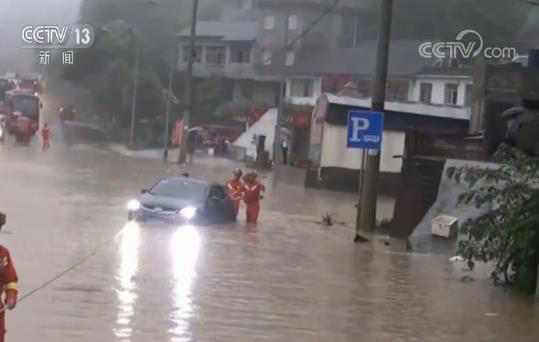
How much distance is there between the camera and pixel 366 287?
13.4 meters

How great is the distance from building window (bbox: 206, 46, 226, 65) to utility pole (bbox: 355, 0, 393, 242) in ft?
223

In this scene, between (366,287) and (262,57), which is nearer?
(366,287)

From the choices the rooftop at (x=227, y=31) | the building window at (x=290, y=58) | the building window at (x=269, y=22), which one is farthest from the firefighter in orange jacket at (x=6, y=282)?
the building window at (x=269, y=22)

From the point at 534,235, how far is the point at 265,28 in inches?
3039

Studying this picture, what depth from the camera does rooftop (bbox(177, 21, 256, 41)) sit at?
292ft

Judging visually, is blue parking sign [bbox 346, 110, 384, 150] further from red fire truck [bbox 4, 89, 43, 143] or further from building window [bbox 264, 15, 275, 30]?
building window [bbox 264, 15, 275, 30]

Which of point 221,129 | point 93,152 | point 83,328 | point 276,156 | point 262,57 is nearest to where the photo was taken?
point 83,328

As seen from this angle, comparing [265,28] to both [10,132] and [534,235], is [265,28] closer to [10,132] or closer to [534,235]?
[10,132]

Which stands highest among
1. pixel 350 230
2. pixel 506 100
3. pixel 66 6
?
pixel 66 6

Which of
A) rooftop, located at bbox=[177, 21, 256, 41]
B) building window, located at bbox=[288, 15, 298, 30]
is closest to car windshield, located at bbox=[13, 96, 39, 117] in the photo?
rooftop, located at bbox=[177, 21, 256, 41]

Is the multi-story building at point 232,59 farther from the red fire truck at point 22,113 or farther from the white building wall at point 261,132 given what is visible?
the red fire truck at point 22,113

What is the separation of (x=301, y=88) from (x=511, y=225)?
67.8m

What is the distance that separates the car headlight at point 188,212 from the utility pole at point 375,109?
364cm

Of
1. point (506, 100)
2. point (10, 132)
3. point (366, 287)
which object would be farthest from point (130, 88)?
point (366, 287)
